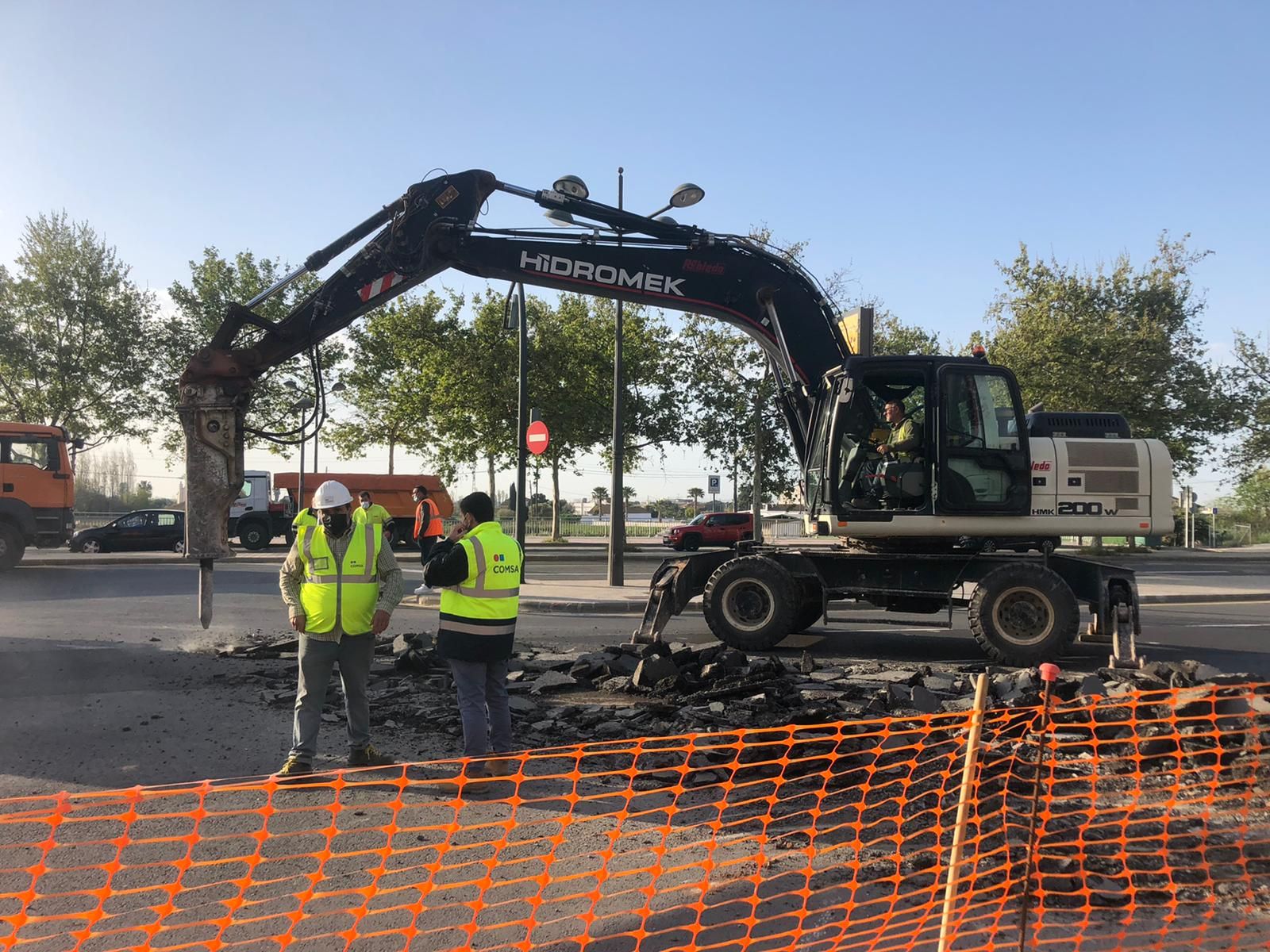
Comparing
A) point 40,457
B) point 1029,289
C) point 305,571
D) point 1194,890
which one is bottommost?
point 1194,890

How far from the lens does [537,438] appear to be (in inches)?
620

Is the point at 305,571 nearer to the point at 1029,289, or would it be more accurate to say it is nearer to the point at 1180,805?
the point at 1180,805

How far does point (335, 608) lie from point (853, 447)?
6.02 metres

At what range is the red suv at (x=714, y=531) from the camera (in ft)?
104

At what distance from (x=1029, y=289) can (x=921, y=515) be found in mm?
28229

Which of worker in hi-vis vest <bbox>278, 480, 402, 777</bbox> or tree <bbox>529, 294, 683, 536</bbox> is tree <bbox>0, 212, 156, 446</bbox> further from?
worker in hi-vis vest <bbox>278, 480, 402, 777</bbox>

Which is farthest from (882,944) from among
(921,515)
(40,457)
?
(40,457)

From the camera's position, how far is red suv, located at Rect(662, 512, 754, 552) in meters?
31.6

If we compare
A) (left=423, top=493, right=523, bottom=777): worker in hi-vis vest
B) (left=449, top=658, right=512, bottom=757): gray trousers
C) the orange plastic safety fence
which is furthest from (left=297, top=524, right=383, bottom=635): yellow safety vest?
the orange plastic safety fence

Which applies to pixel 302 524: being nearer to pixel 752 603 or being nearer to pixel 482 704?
pixel 482 704

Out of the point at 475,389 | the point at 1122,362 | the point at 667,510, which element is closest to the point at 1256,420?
the point at 1122,362

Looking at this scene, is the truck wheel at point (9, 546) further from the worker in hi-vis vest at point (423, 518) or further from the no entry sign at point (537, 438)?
the no entry sign at point (537, 438)

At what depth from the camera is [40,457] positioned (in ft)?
62.7

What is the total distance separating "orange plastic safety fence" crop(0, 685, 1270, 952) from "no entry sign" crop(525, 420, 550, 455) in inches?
403
